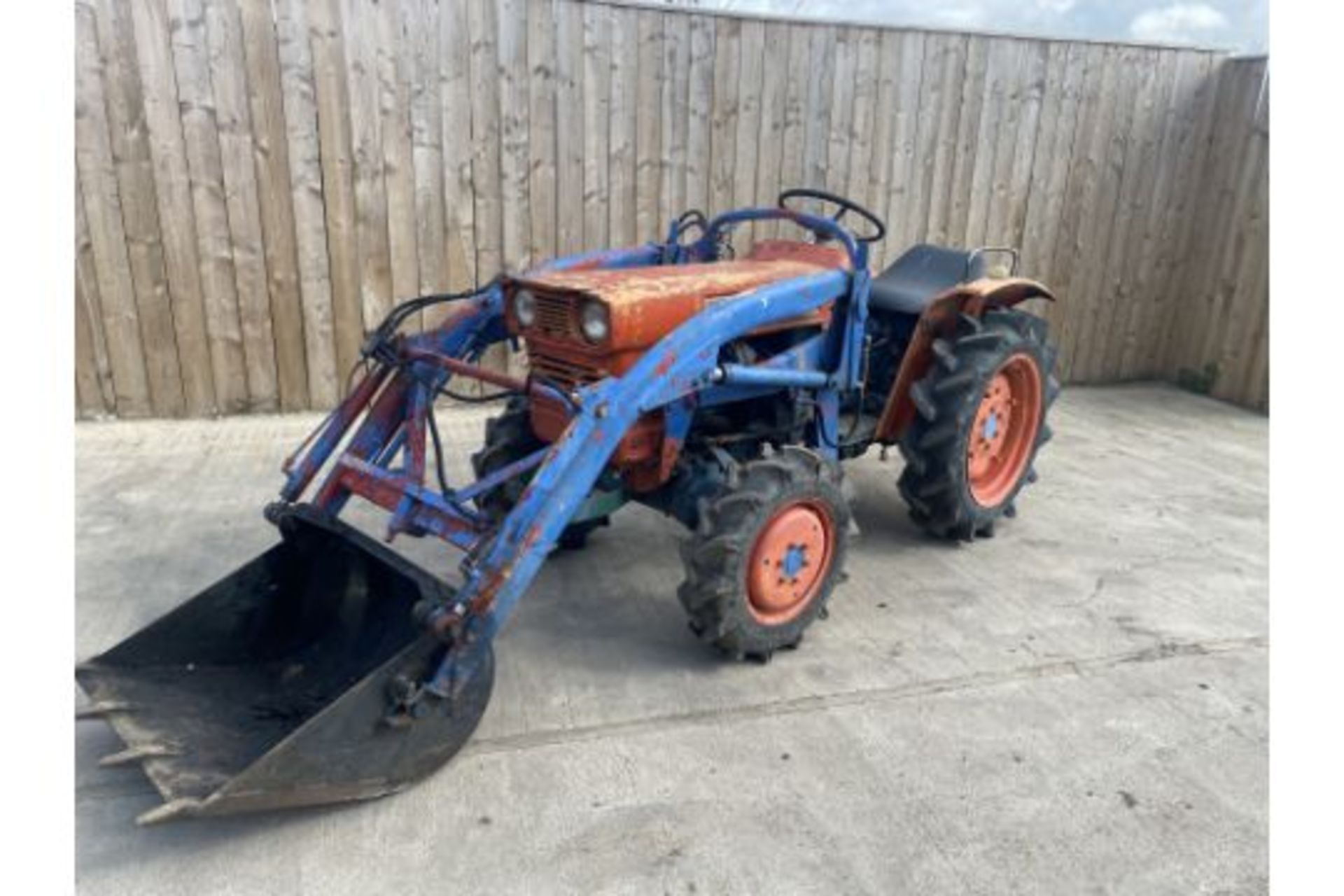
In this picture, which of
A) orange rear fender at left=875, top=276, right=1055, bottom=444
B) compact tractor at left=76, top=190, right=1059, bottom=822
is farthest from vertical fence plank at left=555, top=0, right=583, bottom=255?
orange rear fender at left=875, top=276, right=1055, bottom=444

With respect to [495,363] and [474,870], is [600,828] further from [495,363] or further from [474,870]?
[495,363]

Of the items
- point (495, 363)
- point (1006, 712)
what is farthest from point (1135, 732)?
point (495, 363)

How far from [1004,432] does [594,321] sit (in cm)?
233

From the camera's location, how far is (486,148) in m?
5.55

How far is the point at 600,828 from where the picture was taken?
2439 mm

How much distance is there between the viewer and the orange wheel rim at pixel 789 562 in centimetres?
310

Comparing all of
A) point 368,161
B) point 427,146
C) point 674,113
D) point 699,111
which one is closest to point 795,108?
point 699,111

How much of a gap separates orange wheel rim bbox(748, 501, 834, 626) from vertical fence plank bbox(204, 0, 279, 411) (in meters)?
3.67

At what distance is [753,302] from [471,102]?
10.2ft

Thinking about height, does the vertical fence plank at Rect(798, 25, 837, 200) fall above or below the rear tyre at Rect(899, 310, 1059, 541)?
above

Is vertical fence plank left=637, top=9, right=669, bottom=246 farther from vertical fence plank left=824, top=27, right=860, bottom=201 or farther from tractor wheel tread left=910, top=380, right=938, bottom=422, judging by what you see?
tractor wheel tread left=910, top=380, right=938, bottom=422

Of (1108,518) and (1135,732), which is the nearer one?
(1135,732)

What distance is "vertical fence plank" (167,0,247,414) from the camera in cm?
495

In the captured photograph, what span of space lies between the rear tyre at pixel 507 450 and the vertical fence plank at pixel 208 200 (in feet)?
8.62
